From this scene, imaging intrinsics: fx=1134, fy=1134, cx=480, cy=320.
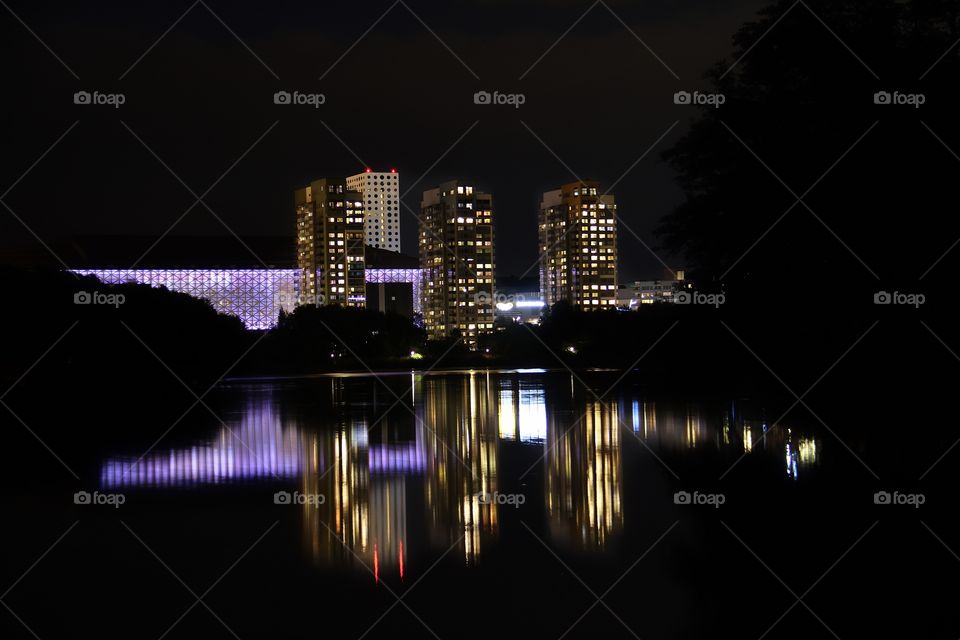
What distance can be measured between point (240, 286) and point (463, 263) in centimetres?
3159

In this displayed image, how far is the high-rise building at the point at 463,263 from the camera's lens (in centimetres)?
16300

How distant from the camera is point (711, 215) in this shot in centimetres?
2559

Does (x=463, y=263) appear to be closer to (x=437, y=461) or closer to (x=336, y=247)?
(x=336, y=247)

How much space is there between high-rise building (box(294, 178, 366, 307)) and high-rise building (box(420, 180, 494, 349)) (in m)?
12.2

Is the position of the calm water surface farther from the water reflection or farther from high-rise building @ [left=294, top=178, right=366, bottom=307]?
high-rise building @ [left=294, top=178, right=366, bottom=307]

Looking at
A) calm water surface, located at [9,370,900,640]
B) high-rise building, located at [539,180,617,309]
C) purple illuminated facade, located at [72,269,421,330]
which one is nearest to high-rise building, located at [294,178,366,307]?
purple illuminated facade, located at [72,269,421,330]

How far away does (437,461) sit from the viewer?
1803 cm

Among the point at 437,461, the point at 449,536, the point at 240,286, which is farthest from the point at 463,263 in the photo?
the point at 449,536

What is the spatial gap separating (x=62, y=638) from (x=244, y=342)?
56.9 meters

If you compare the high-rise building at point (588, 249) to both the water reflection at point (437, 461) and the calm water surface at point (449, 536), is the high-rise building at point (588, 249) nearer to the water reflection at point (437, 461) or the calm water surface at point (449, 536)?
the water reflection at point (437, 461)

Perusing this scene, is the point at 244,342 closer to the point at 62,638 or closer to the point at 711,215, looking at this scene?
the point at 711,215

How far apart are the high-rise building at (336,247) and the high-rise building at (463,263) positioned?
12159 millimetres

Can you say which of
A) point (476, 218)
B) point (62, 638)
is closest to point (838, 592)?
point (62, 638)

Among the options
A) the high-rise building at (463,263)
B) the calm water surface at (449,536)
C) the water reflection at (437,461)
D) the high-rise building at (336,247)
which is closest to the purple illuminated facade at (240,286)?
the high-rise building at (336,247)
